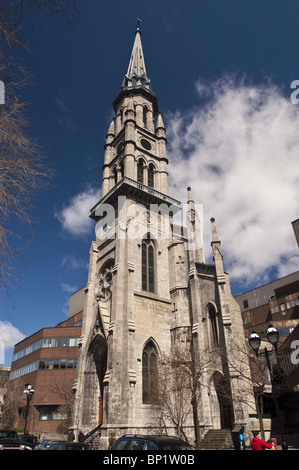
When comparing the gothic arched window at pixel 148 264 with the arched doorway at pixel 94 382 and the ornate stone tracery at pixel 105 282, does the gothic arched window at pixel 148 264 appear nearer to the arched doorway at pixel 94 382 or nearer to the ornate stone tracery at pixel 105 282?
the ornate stone tracery at pixel 105 282

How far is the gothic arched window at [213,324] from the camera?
2439cm

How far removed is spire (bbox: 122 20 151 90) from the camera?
46781 millimetres

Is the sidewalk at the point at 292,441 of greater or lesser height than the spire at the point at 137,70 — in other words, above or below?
below

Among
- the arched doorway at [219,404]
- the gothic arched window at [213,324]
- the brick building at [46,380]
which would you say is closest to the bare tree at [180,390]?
the arched doorway at [219,404]

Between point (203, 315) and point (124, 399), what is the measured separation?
8.45m

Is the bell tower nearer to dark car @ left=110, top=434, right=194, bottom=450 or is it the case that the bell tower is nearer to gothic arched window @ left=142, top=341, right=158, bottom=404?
gothic arched window @ left=142, top=341, right=158, bottom=404

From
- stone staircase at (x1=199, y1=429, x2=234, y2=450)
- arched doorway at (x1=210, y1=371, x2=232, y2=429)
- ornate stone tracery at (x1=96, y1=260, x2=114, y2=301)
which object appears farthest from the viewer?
ornate stone tracery at (x1=96, y1=260, x2=114, y2=301)

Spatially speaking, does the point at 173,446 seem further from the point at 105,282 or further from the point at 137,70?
the point at 137,70

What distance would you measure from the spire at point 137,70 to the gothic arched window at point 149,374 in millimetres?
34665

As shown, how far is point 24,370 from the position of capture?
45031 mm

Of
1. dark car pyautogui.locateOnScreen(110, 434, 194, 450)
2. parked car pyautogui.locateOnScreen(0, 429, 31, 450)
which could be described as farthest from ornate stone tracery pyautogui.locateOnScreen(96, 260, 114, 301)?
dark car pyautogui.locateOnScreen(110, 434, 194, 450)

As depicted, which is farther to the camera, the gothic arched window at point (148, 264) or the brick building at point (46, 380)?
the brick building at point (46, 380)

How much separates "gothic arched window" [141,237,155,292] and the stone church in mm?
97
